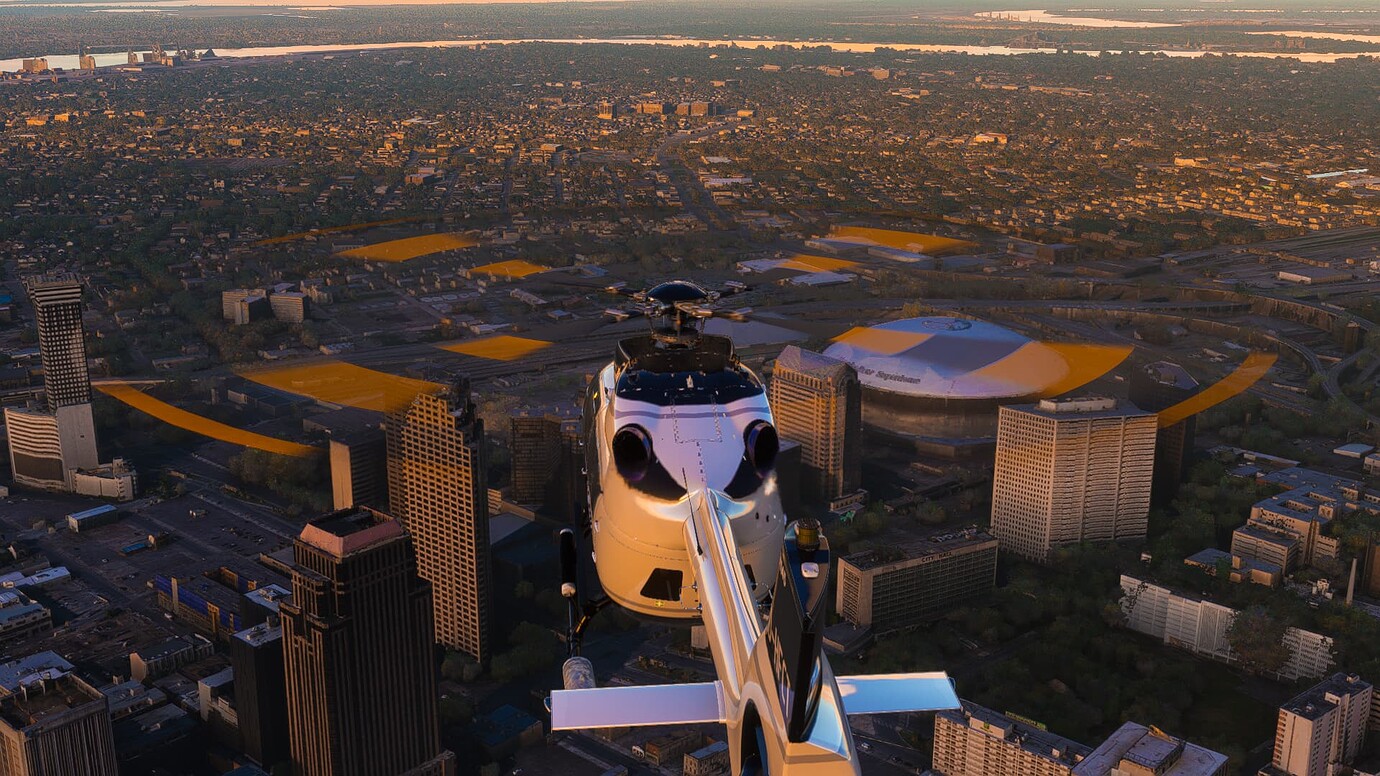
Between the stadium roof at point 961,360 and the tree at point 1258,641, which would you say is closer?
the tree at point 1258,641

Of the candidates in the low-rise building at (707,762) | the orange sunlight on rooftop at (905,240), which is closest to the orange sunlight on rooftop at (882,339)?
the orange sunlight on rooftop at (905,240)

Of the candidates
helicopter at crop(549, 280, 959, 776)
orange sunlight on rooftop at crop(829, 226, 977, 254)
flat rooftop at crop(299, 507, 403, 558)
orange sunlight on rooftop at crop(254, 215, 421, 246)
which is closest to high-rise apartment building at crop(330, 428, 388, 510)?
flat rooftop at crop(299, 507, 403, 558)

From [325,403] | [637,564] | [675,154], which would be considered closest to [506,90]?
[675,154]

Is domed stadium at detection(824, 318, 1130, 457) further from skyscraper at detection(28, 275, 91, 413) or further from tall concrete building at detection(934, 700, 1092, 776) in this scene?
skyscraper at detection(28, 275, 91, 413)

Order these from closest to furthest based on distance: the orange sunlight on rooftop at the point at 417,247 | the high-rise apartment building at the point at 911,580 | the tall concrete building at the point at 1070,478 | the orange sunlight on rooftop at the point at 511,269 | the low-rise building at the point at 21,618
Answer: the high-rise apartment building at the point at 911,580 < the low-rise building at the point at 21,618 < the tall concrete building at the point at 1070,478 < the orange sunlight on rooftop at the point at 511,269 < the orange sunlight on rooftop at the point at 417,247

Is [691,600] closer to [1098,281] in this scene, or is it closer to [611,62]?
[1098,281]

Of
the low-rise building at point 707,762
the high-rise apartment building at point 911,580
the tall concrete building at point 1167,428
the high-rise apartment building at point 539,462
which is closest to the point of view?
the low-rise building at point 707,762

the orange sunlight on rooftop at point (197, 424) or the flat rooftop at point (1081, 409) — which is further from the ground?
the flat rooftop at point (1081, 409)

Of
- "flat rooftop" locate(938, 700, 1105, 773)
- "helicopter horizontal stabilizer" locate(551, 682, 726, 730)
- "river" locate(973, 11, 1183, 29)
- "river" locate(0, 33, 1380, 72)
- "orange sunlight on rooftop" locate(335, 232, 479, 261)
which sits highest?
"helicopter horizontal stabilizer" locate(551, 682, 726, 730)

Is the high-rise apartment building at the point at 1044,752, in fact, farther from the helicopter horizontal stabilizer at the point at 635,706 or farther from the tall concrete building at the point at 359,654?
the helicopter horizontal stabilizer at the point at 635,706
